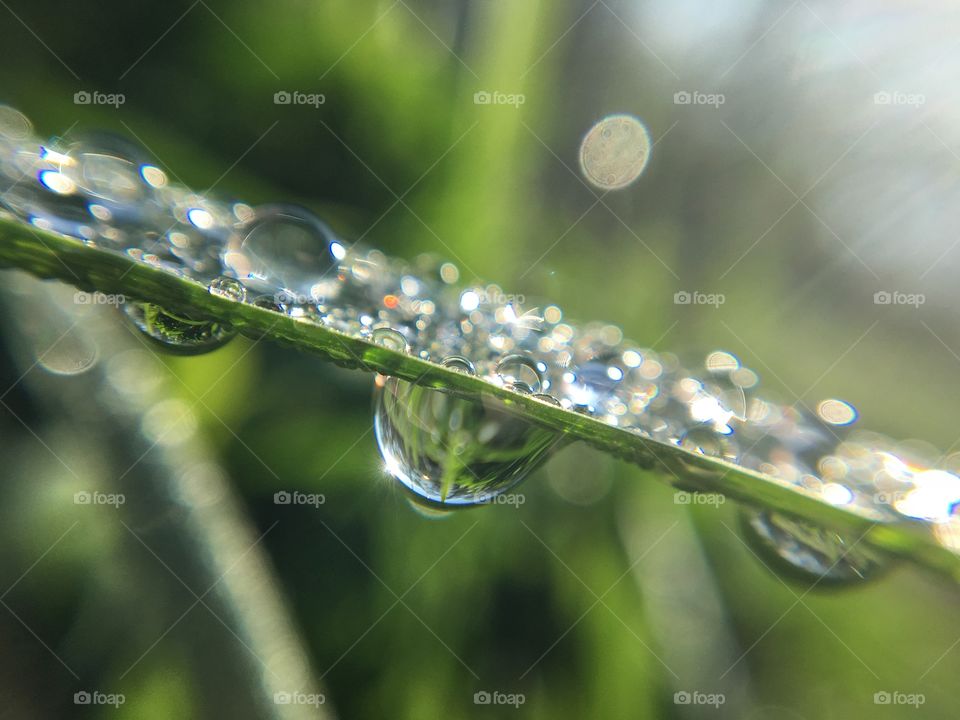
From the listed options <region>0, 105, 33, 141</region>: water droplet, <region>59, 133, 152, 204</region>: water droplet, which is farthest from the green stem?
<region>0, 105, 33, 141</region>: water droplet

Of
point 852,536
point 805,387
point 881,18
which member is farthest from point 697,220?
point 852,536

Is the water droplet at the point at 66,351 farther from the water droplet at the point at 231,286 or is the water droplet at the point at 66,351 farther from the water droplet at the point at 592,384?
the water droplet at the point at 592,384

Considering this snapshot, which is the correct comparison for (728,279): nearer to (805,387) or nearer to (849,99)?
(805,387)

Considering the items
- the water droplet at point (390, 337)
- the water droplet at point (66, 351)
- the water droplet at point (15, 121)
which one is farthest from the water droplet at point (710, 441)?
the water droplet at point (15, 121)

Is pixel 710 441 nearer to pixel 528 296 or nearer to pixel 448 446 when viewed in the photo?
pixel 448 446

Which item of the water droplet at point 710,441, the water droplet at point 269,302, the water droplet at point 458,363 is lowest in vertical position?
the water droplet at point 710,441

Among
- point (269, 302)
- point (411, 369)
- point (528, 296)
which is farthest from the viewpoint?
point (528, 296)

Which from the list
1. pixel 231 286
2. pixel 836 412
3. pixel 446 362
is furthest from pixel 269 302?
pixel 836 412

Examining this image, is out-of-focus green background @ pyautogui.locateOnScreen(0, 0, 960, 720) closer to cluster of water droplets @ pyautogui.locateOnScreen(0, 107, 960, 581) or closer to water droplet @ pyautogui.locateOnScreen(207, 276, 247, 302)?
cluster of water droplets @ pyautogui.locateOnScreen(0, 107, 960, 581)
